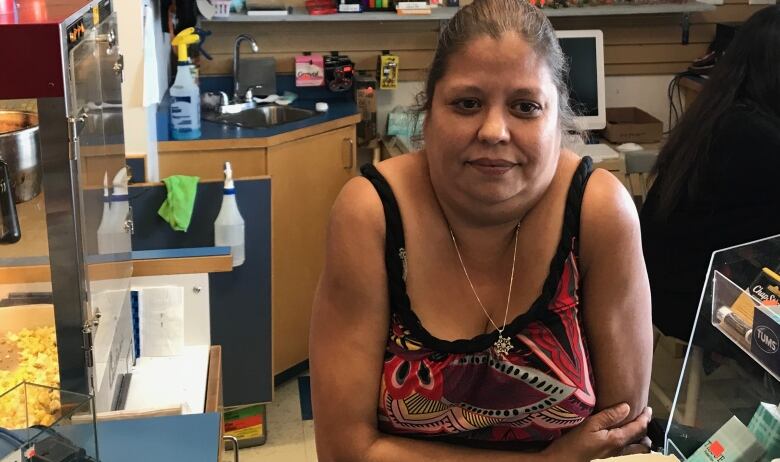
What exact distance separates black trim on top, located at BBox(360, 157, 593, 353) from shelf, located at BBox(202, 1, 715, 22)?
261cm

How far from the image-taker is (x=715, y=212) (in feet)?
9.12

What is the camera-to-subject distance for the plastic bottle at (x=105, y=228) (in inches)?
63.8

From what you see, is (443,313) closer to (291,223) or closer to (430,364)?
(430,364)

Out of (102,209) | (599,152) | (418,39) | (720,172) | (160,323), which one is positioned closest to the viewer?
(102,209)

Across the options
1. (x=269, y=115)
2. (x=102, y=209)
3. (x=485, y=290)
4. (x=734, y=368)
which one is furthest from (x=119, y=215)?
(x=269, y=115)

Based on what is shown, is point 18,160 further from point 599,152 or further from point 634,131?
point 634,131

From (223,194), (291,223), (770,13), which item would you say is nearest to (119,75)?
(223,194)

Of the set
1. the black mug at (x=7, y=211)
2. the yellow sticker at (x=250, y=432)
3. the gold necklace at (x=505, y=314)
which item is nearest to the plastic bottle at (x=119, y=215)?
the black mug at (x=7, y=211)

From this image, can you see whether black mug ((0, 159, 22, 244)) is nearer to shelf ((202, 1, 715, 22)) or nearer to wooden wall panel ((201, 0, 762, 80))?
shelf ((202, 1, 715, 22))

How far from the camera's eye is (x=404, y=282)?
4.38 feet

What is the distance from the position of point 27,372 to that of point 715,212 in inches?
82.3

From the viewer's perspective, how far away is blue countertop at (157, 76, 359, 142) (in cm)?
344

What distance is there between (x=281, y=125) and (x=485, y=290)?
7.81 ft

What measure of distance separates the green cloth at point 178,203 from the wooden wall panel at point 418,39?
132 cm
